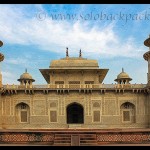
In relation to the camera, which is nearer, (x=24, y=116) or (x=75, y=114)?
(x=24, y=116)

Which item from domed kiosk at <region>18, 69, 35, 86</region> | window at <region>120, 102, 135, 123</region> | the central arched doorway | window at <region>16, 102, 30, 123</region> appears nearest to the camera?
window at <region>16, 102, 30, 123</region>

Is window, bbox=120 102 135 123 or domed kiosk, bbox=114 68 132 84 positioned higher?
domed kiosk, bbox=114 68 132 84

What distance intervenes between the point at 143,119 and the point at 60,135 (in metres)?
18.8

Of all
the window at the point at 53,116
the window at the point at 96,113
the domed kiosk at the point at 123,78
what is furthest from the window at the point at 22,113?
the domed kiosk at the point at 123,78

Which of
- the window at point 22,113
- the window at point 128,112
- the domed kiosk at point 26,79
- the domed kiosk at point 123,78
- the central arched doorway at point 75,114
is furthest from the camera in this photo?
the domed kiosk at point 26,79

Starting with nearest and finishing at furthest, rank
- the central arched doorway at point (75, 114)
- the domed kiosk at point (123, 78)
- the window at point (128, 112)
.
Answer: the window at point (128, 112), the central arched doorway at point (75, 114), the domed kiosk at point (123, 78)

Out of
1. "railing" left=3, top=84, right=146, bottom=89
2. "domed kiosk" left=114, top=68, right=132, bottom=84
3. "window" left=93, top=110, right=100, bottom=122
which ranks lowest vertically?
"window" left=93, top=110, right=100, bottom=122

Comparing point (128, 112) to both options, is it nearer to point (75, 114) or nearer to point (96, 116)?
point (96, 116)

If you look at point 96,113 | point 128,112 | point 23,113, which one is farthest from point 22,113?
point 128,112

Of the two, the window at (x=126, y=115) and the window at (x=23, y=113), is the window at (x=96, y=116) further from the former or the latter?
the window at (x=23, y=113)

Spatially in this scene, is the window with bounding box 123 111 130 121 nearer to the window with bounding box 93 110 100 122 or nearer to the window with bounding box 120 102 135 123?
the window with bounding box 120 102 135 123

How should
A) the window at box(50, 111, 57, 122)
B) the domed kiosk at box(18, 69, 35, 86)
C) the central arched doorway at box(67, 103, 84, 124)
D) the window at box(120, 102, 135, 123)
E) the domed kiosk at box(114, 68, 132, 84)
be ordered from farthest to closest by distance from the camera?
the domed kiosk at box(18, 69, 35, 86) < the domed kiosk at box(114, 68, 132, 84) < the central arched doorway at box(67, 103, 84, 124) < the window at box(120, 102, 135, 123) < the window at box(50, 111, 57, 122)

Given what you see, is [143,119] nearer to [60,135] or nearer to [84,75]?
[84,75]

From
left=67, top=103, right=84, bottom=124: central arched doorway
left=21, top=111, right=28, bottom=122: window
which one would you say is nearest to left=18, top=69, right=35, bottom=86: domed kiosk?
left=21, top=111, right=28, bottom=122: window
